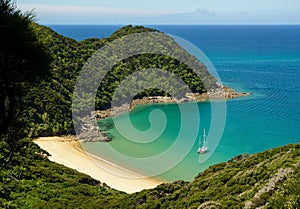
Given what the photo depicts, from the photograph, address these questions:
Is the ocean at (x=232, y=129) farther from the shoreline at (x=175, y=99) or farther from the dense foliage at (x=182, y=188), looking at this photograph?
the dense foliage at (x=182, y=188)

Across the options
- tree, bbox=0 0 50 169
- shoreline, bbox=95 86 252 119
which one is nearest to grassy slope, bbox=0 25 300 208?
tree, bbox=0 0 50 169

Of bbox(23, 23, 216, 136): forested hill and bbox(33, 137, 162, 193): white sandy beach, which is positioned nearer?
bbox(33, 137, 162, 193): white sandy beach

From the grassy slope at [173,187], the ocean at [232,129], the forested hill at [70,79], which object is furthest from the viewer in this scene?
the forested hill at [70,79]

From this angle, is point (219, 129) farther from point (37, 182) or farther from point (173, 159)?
point (37, 182)

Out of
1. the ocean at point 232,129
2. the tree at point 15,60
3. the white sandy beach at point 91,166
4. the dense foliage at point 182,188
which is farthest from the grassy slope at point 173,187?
the ocean at point 232,129

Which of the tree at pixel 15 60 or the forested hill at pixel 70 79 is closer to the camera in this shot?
the tree at pixel 15 60

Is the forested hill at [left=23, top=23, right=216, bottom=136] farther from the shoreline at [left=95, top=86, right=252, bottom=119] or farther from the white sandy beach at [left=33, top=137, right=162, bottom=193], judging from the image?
the white sandy beach at [left=33, top=137, right=162, bottom=193]

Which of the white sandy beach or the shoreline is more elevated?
the shoreline

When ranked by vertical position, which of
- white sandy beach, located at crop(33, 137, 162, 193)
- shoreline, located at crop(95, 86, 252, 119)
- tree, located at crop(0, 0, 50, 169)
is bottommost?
white sandy beach, located at crop(33, 137, 162, 193)

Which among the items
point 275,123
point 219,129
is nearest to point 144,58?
point 219,129
